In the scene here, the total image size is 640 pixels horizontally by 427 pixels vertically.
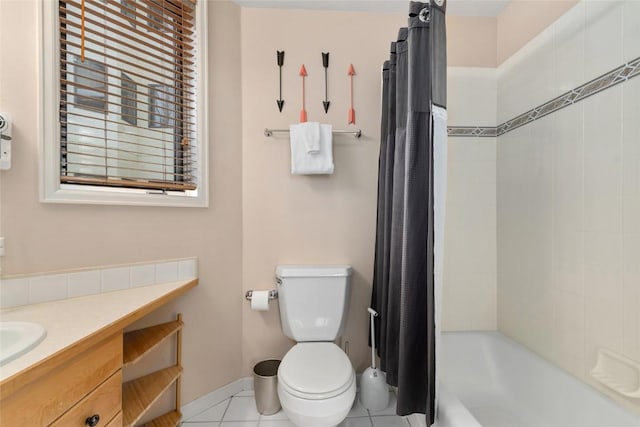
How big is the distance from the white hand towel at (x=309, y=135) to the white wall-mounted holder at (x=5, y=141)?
46.7 inches

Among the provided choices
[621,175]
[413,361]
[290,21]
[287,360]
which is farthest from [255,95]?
[621,175]

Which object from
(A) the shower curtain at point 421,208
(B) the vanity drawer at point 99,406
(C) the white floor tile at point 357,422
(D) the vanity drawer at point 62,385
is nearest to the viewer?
(D) the vanity drawer at point 62,385

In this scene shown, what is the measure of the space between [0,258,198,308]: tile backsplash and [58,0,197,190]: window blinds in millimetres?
395

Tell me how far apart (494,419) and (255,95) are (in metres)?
2.15

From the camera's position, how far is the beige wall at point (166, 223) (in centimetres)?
111

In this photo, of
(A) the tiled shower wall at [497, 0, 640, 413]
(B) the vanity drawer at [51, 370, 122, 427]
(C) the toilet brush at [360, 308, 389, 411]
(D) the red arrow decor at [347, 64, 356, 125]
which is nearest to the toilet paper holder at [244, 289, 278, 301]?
(C) the toilet brush at [360, 308, 389, 411]

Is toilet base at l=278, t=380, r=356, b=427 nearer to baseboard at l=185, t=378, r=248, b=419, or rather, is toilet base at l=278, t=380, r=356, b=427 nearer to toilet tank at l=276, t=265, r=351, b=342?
toilet tank at l=276, t=265, r=351, b=342

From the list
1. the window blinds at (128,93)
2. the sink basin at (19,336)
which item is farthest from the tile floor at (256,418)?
the window blinds at (128,93)

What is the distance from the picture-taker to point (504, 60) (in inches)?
69.0

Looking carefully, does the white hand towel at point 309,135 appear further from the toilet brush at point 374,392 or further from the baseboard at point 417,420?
the baseboard at point 417,420

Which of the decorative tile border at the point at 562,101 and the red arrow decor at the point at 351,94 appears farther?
the red arrow decor at the point at 351,94

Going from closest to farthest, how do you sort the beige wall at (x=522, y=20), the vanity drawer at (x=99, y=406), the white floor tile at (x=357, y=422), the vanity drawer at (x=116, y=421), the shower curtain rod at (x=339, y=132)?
1. the vanity drawer at (x=99, y=406)
2. the vanity drawer at (x=116, y=421)
3. the beige wall at (x=522, y=20)
4. the white floor tile at (x=357, y=422)
5. the shower curtain rod at (x=339, y=132)

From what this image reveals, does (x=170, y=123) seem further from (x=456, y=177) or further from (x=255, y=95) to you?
(x=456, y=177)

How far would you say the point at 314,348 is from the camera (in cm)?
152
